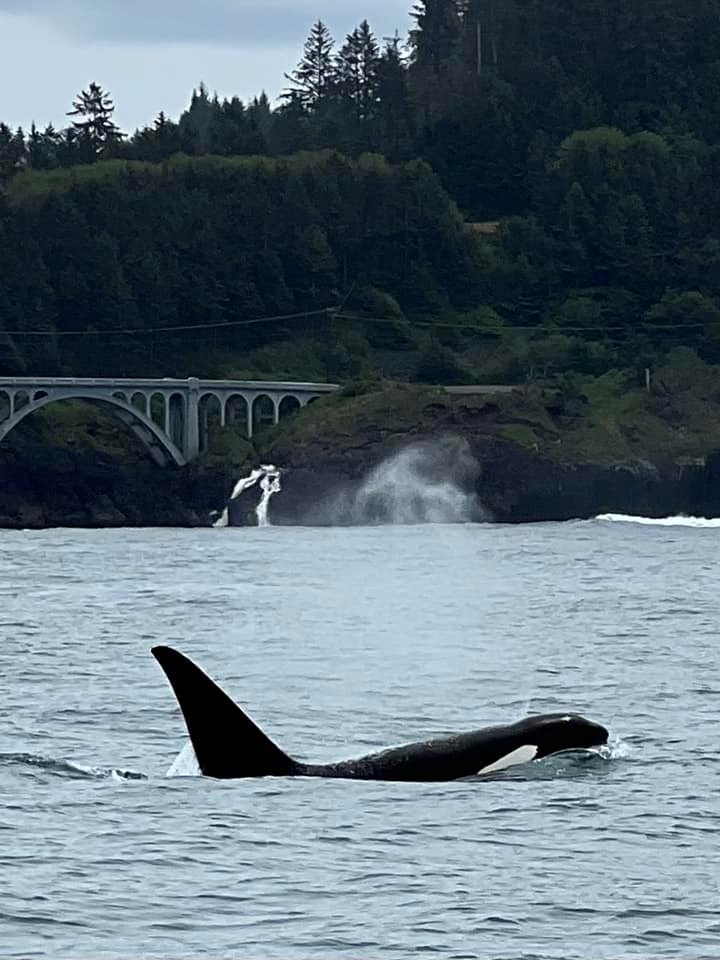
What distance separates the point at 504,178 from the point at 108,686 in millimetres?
160070

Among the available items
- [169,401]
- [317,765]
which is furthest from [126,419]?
[317,765]

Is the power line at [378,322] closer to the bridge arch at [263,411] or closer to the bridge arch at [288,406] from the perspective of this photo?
the bridge arch at [263,411]

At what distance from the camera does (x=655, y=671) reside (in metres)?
39.7

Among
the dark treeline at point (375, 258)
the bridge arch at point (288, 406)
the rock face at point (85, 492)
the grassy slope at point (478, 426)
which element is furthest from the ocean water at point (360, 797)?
the dark treeline at point (375, 258)

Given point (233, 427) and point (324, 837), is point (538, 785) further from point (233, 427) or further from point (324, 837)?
point (233, 427)

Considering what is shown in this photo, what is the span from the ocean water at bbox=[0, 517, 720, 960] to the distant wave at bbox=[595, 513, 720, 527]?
7483cm

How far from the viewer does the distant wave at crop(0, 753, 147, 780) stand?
26.2m

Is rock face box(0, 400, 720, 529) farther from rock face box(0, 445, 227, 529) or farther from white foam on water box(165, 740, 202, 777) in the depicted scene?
white foam on water box(165, 740, 202, 777)

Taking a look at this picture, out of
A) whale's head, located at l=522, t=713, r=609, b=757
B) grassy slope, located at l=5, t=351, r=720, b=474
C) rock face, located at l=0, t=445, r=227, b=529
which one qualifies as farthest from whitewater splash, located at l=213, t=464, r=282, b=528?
whale's head, located at l=522, t=713, r=609, b=757

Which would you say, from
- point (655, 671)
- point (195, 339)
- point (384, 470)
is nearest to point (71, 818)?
point (655, 671)

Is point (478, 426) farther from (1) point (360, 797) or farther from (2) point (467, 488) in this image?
(1) point (360, 797)

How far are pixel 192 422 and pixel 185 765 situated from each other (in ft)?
396

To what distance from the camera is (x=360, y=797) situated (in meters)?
24.0

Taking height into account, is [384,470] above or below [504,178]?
below
